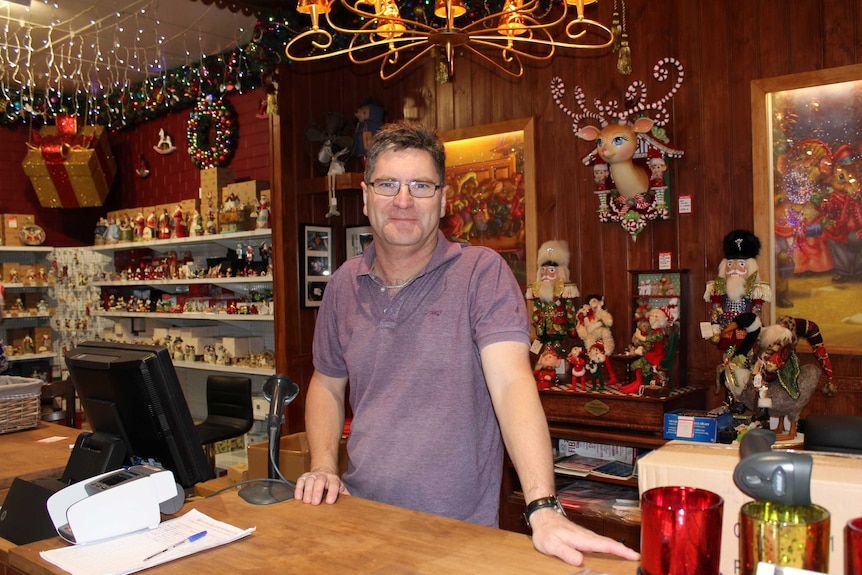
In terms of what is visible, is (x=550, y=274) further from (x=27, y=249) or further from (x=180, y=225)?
(x=27, y=249)

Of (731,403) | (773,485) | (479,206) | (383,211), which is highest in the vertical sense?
(479,206)

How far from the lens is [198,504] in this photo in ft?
5.49

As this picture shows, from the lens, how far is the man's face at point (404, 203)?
1.76m

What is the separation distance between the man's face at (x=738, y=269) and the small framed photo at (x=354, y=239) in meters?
2.53

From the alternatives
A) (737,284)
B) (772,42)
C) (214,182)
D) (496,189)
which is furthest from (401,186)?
(214,182)

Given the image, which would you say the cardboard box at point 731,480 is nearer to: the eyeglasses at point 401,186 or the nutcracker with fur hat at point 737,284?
the eyeglasses at point 401,186

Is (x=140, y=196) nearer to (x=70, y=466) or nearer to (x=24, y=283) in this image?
(x=24, y=283)

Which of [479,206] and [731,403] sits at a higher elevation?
[479,206]

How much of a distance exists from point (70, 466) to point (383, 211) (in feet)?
3.39

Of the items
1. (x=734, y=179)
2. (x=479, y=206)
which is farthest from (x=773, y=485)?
(x=479, y=206)

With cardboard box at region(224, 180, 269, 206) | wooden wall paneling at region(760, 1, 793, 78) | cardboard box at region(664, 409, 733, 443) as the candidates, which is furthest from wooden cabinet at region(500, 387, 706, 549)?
cardboard box at region(224, 180, 269, 206)

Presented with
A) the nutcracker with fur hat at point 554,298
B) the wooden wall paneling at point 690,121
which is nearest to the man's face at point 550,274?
the nutcracker with fur hat at point 554,298

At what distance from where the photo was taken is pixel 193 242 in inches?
241

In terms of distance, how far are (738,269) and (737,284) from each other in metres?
0.07
